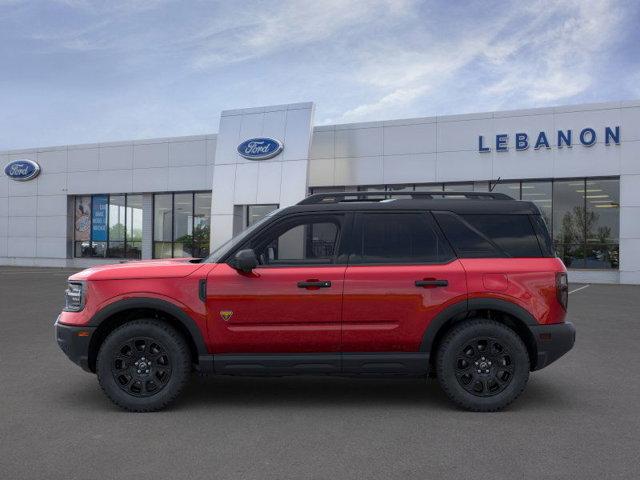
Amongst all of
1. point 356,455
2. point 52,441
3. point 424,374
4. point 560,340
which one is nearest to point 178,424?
point 52,441

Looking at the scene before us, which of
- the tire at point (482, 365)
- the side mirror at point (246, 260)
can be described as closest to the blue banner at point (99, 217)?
the side mirror at point (246, 260)

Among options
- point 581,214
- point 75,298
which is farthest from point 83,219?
point 75,298

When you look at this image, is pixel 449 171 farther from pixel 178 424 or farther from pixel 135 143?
pixel 178 424

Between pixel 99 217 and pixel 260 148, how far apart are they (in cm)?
1112

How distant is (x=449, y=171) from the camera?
23.8 m

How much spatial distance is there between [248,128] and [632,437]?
2253cm

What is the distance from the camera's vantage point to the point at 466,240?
17.3 ft

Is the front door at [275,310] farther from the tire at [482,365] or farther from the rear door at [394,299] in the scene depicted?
the tire at [482,365]

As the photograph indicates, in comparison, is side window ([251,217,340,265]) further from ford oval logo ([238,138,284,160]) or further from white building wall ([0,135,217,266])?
white building wall ([0,135,217,266])

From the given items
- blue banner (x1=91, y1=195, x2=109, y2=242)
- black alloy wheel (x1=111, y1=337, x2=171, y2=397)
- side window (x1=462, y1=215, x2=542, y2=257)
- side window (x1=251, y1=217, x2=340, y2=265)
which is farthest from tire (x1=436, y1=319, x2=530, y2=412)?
blue banner (x1=91, y1=195, x2=109, y2=242)

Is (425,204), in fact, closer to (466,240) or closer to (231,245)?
(466,240)

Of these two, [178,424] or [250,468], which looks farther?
[178,424]

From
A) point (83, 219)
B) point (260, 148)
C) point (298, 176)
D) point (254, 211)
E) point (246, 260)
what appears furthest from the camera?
point (83, 219)

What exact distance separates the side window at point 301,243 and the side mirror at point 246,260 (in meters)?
0.23
